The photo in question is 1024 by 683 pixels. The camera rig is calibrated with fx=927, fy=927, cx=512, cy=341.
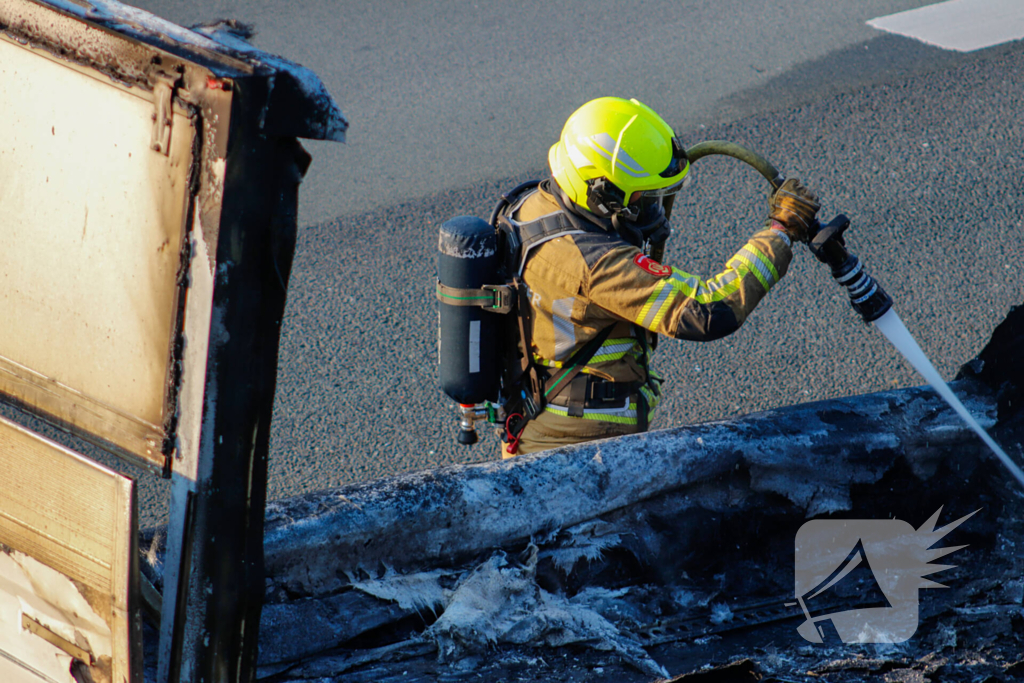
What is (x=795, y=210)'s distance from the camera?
3141 mm

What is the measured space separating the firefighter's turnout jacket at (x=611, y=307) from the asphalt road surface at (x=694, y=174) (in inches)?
45.7

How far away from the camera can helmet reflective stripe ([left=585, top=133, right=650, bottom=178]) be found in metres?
2.98

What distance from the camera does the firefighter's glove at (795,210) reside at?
3137 mm

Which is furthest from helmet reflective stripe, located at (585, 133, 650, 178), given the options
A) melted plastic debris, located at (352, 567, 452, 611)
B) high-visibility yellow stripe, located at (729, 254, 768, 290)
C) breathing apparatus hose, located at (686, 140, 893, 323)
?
melted plastic debris, located at (352, 567, 452, 611)

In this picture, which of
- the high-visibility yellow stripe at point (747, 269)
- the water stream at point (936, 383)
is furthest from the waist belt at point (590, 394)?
the water stream at point (936, 383)

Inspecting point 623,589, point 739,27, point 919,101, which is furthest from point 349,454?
point 739,27

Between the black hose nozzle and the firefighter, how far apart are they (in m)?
0.10

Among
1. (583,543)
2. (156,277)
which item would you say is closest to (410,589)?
(583,543)

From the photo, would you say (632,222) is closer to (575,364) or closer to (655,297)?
(655,297)

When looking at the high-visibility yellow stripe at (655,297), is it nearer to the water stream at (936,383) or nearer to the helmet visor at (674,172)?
the helmet visor at (674,172)

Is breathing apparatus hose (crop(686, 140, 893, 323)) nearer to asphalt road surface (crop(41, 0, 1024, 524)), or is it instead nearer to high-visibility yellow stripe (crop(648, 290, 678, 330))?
high-visibility yellow stripe (crop(648, 290, 678, 330))

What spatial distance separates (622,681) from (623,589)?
36 centimetres

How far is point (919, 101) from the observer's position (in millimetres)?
6684

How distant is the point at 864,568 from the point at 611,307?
122cm
